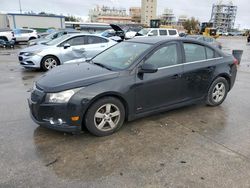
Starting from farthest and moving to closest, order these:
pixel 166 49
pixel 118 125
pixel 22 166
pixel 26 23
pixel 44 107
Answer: pixel 26 23, pixel 166 49, pixel 118 125, pixel 44 107, pixel 22 166

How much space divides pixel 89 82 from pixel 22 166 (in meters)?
1.40

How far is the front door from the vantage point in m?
3.57

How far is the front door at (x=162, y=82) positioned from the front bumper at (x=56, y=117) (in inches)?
43.8

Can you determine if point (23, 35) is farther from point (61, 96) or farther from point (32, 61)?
point (61, 96)

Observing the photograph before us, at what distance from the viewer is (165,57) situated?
3.88 m

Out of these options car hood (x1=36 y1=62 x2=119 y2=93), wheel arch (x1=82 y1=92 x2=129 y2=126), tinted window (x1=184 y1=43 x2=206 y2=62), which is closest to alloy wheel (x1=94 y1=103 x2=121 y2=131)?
wheel arch (x1=82 y1=92 x2=129 y2=126)

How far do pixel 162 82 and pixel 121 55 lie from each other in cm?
93

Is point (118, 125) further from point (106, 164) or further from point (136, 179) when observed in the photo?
point (136, 179)

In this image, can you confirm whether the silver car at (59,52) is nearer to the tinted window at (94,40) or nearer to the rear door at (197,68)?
the tinted window at (94,40)

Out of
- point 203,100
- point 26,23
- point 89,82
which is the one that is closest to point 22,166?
point 89,82

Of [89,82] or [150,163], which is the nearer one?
[150,163]

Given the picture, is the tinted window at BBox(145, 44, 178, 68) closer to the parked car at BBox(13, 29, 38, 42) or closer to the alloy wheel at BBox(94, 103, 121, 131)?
the alloy wheel at BBox(94, 103, 121, 131)

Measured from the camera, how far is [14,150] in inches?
117

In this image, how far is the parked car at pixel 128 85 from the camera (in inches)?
121
